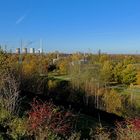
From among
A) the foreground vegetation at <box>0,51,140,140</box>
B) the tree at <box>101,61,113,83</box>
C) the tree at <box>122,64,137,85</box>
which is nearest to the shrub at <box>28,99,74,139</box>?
the foreground vegetation at <box>0,51,140,140</box>

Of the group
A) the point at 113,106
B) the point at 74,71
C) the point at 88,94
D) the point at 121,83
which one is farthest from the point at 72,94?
the point at 121,83

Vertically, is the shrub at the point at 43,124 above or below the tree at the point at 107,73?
above

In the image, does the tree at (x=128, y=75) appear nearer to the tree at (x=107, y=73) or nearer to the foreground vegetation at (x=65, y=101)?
the foreground vegetation at (x=65, y=101)

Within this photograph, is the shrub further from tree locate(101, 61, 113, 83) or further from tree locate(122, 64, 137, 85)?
tree locate(122, 64, 137, 85)

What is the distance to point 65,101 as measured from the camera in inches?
1860

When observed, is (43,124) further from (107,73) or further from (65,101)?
(107,73)

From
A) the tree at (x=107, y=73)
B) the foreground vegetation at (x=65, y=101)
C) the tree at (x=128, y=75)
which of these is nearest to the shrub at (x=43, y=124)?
the foreground vegetation at (x=65, y=101)

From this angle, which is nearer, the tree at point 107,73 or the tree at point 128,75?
the tree at point 107,73

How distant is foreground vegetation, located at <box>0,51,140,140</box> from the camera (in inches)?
600

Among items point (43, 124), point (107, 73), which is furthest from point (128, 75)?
point (43, 124)

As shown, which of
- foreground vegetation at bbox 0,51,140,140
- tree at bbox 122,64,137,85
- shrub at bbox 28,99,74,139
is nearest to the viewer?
shrub at bbox 28,99,74,139

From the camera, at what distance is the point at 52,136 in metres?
13.5

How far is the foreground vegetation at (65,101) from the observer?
1524cm

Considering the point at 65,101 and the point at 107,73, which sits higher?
the point at 107,73
